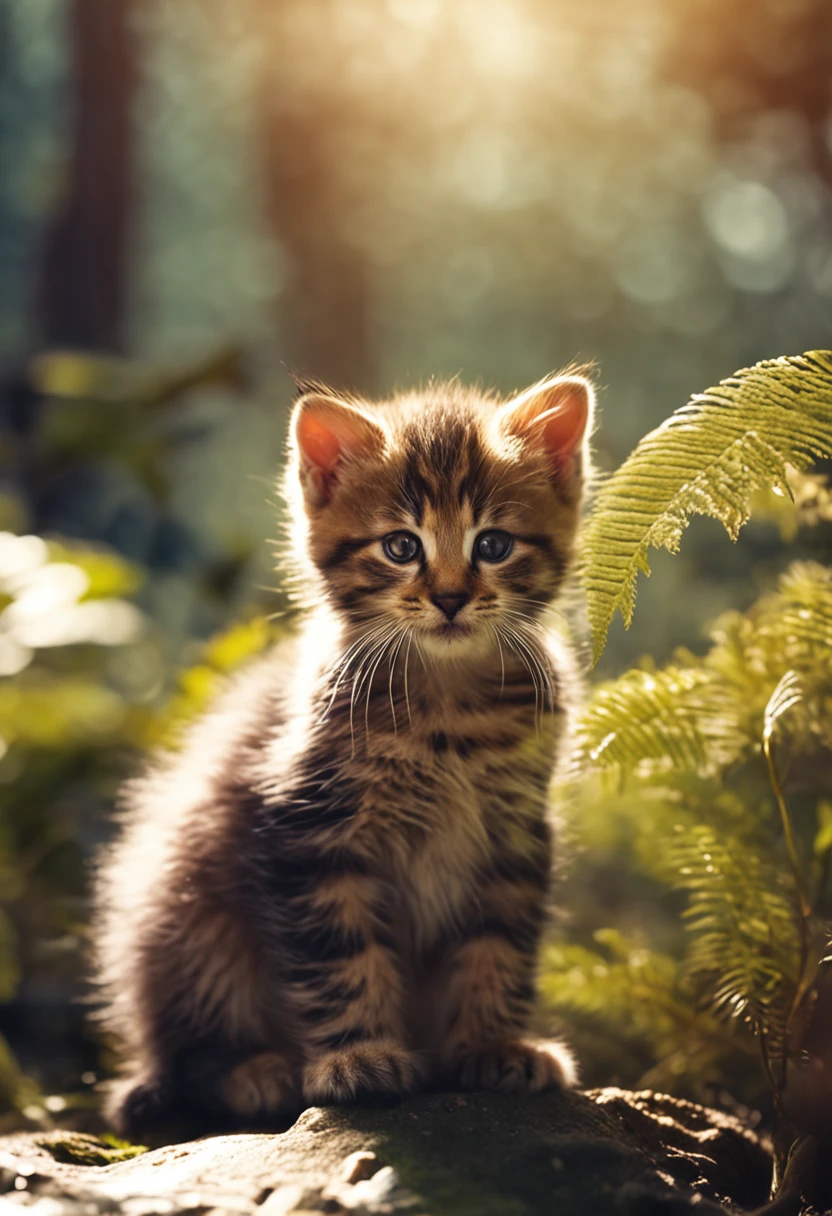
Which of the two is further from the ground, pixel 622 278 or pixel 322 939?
pixel 622 278

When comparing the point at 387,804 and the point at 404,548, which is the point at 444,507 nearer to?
the point at 404,548

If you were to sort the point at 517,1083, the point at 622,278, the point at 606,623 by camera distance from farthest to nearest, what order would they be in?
1. the point at 622,278
2. the point at 517,1083
3. the point at 606,623

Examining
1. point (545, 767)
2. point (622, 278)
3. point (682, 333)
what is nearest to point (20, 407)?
point (545, 767)

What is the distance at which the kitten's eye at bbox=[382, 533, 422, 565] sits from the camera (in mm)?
1930

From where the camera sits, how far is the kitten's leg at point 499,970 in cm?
189

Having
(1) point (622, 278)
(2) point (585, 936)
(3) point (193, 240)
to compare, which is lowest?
(2) point (585, 936)

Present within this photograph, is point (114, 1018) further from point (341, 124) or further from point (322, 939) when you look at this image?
point (341, 124)

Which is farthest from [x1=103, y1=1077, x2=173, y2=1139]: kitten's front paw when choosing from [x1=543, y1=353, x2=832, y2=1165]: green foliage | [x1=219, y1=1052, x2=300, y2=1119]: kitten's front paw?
[x1=543, y1=353, x2=832, y2=1165]: green foliage

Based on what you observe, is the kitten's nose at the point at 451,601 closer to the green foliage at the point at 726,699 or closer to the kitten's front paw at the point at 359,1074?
the green foliage at the point at 726,699

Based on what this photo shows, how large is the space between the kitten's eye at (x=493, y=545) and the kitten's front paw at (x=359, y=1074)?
0.80m

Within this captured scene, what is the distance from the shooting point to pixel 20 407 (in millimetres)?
4660

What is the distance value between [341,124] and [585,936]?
5.58 metres

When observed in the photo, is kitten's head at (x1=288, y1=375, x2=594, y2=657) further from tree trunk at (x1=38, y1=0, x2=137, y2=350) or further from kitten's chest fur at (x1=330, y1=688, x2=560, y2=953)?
tree trunk at (x1=38, y1=0, x2=137, y2=350)

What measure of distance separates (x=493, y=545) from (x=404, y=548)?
5.9 inches
